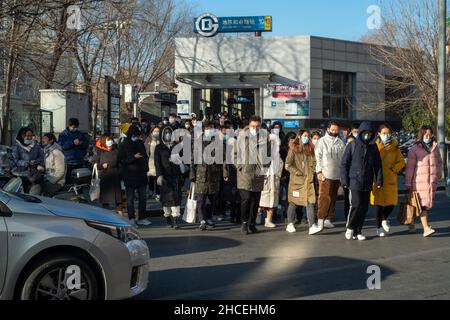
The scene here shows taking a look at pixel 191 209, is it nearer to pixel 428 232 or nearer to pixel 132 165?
pixel 132 165

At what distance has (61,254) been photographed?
526 centimetres

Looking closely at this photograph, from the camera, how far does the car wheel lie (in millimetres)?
5160

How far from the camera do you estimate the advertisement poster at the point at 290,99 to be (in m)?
29.4

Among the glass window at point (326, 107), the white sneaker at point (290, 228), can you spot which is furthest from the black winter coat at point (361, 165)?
the glass window at point (326, 107)

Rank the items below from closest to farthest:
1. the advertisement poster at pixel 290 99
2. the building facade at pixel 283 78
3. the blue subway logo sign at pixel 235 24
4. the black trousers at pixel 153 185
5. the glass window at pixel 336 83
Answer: the black trousers at pixel 153 185 < the advertisement poster at pixel 290 99 < the building facade at pixel 283 78 < the glass window at pixel 336 83 < the blue subway logo sign at pixel 235 24

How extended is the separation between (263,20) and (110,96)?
648 inches

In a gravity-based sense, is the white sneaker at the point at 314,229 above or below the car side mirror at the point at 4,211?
below

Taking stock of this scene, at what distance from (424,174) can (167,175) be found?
15.0 feet

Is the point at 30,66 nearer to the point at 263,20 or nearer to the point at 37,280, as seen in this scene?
the point at 37,280

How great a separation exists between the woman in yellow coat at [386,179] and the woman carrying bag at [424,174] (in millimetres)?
214

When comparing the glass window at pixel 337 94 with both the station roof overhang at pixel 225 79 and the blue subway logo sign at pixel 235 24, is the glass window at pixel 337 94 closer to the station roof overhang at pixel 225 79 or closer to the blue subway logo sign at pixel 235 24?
the station roof overhang at pixel 225 79

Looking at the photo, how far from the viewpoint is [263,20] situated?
32938 millimetres

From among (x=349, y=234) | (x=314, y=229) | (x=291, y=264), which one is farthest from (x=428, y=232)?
(x=291, y=264)
